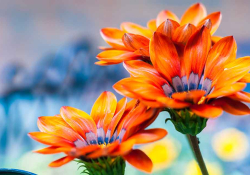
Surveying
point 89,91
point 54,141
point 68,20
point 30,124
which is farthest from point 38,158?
point 54,141

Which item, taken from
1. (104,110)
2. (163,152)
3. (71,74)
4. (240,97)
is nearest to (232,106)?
(240,97)

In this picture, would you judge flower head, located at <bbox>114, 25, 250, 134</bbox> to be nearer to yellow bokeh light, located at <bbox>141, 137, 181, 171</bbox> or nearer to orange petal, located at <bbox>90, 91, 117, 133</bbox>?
orange petal, located at <bbox>90, 91, 117, 133</bbox>

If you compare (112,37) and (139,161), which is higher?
(112,37)

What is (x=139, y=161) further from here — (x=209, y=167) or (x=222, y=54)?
(x=209, y=167)

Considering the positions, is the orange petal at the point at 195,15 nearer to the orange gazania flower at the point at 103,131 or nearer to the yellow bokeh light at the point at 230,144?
the orange gazania flower at the point at 103,131

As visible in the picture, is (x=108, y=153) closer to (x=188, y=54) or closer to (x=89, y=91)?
(x=188, y=54)
